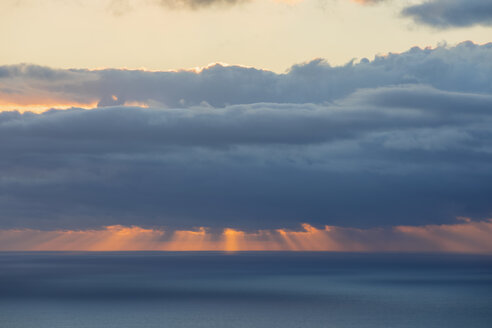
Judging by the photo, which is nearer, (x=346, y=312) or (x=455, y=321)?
(x=455, y=321)

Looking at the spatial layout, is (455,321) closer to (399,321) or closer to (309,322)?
(399,321)

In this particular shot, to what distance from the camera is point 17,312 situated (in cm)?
13188

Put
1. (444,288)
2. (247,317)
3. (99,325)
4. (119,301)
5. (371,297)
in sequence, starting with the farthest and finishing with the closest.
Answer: (444,288)
(371,297)
(119,301)
(247,317)
(99,325)

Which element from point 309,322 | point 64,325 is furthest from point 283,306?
point 64,325

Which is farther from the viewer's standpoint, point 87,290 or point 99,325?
point 87,290

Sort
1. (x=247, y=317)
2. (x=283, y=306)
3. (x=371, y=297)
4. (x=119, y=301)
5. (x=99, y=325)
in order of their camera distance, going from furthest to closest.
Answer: (x=371, y=297) < (x=119, y=301) < (x=283, y=306) < (x=247, y=317) < (x=99, y=325)

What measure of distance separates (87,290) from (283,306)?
66706 millimetres

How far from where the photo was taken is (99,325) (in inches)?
4473

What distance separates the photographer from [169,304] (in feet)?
479

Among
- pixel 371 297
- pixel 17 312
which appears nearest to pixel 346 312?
pixel 371 297

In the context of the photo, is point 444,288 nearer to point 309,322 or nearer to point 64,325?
point 309,322

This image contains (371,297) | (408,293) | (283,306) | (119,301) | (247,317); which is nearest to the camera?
(247,317)

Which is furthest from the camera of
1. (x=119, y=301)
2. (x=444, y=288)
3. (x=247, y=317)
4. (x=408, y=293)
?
(x=444, y=288)

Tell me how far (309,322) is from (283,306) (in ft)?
84.0
